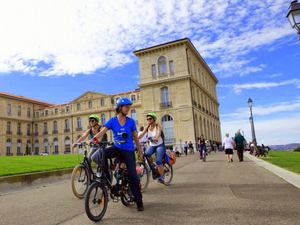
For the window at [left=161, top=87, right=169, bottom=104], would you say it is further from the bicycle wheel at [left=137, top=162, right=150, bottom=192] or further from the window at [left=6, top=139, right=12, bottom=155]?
the bicycle wheel at [left=137, top=162, right=150, bottom=192]

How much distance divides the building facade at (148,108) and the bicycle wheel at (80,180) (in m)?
43.0

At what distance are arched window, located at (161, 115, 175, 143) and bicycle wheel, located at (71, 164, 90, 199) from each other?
146ft

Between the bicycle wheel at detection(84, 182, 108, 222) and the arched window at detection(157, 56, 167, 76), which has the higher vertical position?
the arched window at detection(157, 56, 167, 76)

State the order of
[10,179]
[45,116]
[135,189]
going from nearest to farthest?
[135,189] → [10,179] → [45,116]

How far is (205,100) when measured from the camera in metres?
65.2

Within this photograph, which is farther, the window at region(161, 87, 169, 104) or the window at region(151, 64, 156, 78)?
the window at region(151, 64, 156, 78)

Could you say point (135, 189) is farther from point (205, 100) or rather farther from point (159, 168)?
point (205, 100)

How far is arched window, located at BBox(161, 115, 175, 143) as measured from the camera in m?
51.7

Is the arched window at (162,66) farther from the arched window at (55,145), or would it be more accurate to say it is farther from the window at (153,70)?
the arched window at (55,145)

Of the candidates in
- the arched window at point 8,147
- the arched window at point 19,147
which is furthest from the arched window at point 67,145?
the arched window at point 8,147

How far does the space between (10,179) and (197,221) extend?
708cm

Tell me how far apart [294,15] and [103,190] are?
5579mm

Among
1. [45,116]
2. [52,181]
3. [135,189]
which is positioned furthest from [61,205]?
[45,116]

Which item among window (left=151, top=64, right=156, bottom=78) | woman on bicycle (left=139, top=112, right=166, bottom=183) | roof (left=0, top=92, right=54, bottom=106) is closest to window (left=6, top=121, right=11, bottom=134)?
roof (left=0, top=92, right=54, bottom=106)
